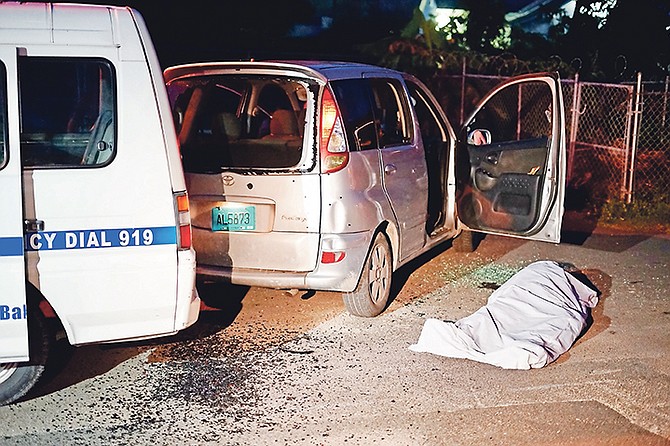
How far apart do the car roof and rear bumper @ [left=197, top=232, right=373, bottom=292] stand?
1128 millimetres

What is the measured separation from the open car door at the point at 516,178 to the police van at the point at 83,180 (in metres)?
3.62

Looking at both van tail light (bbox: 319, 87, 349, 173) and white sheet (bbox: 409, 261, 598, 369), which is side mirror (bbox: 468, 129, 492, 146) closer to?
white sheet (bbox: 409, 261, 598, 369)

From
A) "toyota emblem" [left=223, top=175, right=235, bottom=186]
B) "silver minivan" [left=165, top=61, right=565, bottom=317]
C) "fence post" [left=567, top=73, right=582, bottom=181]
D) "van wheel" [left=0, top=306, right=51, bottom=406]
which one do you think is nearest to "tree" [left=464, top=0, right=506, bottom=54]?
"fence post" [left=567, top=73, right=582, bottom=181]

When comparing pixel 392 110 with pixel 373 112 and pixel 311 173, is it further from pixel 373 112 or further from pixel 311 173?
pixel 311 173

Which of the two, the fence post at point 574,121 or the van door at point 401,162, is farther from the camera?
the fence post at point 574,121

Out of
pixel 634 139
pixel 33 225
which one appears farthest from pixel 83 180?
pixel 634 139

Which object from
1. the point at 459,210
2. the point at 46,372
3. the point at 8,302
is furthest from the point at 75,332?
the point at 459,210

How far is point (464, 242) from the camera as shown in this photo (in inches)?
354

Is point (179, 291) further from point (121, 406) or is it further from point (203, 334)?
point (203, 334)

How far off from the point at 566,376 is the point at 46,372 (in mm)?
3260

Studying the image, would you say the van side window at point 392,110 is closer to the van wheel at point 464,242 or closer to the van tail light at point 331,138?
the van tail light at point 331,138

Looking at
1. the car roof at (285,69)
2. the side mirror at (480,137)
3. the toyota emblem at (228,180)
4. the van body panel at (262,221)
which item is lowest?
the van body panel at (262,221)

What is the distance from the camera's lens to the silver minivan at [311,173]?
6121mm

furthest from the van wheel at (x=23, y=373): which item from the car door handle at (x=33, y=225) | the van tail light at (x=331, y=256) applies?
the van tail light at (x=331, y=256)
